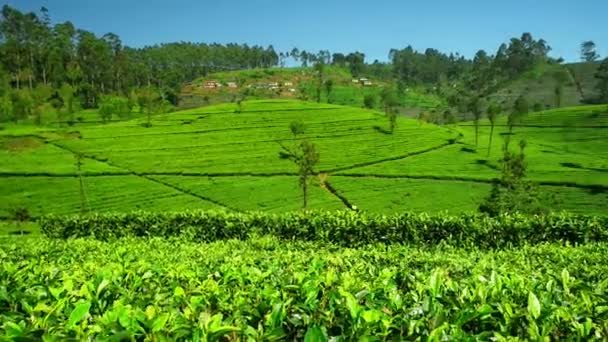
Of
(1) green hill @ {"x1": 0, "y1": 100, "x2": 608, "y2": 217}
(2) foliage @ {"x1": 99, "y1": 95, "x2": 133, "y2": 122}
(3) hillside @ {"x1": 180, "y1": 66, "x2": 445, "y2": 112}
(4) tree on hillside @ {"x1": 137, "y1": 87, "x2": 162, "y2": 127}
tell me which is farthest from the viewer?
(3) hillside @ {"x1": 180, "y1": 66, "x2": 445, "y2": 112}

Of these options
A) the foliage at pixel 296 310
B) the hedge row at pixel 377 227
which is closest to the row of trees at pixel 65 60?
the hedge row at pixel 377 227

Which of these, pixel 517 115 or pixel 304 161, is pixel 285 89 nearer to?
pixel 517 115

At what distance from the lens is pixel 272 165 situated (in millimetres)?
69125

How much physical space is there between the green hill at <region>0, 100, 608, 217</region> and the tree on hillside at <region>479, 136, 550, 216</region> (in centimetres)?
289

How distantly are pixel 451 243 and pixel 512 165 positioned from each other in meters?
43.3

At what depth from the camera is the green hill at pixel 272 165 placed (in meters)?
57.1

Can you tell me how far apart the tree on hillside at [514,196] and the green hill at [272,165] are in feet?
9.49

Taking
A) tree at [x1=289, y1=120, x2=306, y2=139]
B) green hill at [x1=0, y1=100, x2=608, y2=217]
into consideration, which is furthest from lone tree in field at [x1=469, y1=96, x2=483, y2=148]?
tree at [x1=289, y1=120, x2=306, y2=139]

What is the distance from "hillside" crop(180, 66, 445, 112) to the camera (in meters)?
149

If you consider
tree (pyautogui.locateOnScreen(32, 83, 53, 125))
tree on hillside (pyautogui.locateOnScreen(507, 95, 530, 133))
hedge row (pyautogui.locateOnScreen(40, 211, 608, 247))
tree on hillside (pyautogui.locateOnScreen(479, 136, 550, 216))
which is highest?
tree (pyautogui.locateOnScreen(32, 83, 53, 125))

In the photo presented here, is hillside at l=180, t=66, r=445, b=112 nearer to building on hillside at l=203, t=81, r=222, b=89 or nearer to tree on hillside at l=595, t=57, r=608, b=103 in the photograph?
building on hillside at l=203, t=81, r=222, b=89

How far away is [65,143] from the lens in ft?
244

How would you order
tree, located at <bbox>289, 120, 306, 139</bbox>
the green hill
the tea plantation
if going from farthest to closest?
tree, located at <bbox>289, 120, 306, 139</bbox> < the green hill < the tea plantation

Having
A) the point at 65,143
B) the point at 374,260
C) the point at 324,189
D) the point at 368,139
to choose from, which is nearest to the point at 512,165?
the point at 324,189
